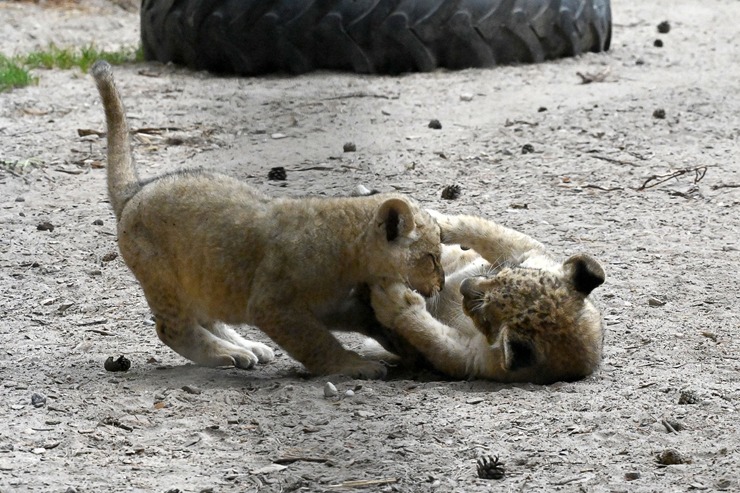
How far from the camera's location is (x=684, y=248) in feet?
23.0

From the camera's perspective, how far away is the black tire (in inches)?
436

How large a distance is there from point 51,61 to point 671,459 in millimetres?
9369

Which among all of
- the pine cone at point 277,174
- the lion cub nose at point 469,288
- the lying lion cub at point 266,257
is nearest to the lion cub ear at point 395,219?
the lying lion cub at point 266,257

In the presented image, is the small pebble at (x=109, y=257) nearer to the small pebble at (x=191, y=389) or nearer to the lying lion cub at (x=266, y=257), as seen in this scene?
the lying lion cub at (x=266, y=257)

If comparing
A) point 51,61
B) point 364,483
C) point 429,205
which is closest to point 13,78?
point 51,61

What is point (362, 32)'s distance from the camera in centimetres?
1110

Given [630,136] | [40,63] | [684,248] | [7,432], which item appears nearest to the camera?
[7,432]

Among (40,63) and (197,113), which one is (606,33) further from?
(40,63)

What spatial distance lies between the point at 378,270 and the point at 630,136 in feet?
14.4

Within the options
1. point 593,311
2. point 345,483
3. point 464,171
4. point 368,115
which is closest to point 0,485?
point 345,483

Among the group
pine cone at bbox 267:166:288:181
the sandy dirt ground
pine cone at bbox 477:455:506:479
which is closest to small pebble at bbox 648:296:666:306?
the sandy dirt ground

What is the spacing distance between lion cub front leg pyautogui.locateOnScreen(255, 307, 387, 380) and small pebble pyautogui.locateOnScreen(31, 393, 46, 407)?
3.35 ft

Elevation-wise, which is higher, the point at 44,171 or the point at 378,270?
the point at 378,270

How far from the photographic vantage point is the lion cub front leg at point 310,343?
5348 millimetres
